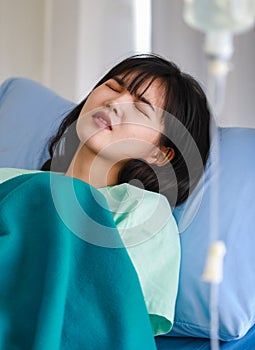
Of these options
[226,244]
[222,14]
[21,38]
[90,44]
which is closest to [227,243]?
[226,244]

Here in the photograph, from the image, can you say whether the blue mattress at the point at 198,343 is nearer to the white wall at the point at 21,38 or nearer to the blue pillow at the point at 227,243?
the blue pillow at the point at 227,243

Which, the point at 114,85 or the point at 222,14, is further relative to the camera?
the point at 114,85

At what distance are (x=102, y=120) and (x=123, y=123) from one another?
0.14 feet

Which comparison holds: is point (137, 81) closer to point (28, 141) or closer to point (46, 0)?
point (28, 141)

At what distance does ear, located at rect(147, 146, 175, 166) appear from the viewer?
1.26 m

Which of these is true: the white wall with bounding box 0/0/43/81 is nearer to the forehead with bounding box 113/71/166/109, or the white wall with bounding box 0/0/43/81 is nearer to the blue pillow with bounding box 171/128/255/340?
the forehead with bounding box 113/71/166/109

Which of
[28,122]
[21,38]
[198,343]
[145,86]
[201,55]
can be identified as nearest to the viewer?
[198,343]

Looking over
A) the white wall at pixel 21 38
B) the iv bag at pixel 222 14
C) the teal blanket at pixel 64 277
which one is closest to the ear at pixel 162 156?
the teal blanket at pixel 64 277

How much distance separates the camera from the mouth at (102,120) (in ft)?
3.84

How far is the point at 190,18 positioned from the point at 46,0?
2.28 m

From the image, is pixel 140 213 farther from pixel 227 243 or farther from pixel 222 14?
pixel 222 14

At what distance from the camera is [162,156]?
1272mm

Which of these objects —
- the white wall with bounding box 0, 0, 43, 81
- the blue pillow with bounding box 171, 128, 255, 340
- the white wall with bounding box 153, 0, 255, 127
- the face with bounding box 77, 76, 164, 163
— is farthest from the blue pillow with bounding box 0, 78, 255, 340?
the white wall with bounding box 0, 0, 43, 81

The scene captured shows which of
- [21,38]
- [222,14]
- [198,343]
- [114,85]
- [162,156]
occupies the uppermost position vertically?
[222,14]
